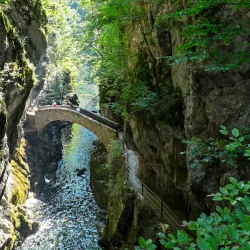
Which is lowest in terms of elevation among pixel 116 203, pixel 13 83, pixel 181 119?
pixel 116 203

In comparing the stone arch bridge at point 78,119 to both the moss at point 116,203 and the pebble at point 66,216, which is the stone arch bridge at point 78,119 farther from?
the pebble at point 66,216

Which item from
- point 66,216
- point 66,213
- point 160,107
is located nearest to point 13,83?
point 160,107

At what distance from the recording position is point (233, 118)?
5.82 metres

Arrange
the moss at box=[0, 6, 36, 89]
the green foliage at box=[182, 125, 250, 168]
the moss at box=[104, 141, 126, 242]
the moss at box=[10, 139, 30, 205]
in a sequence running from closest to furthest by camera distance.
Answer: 1. the green foliage at box=[182, 125, 250, 168]
2. the moss at box=[104, 141, 126, 242]
3. the moss at box=[0, 6, 36, 89]
4. the moss at box=[10, 139, 30, 205]

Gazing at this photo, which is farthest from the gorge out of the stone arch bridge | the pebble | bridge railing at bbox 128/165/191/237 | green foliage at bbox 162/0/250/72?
the pebble

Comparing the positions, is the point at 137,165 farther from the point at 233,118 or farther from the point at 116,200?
the point at 233,118

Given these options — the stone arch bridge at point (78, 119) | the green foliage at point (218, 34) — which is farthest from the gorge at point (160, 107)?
the stone arch bridge at point (78, 119)

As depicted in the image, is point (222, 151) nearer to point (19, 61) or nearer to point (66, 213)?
point (19, 61)

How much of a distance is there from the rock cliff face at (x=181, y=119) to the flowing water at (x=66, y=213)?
647 centimetres

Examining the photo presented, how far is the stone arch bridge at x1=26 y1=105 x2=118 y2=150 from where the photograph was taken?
19547 mm

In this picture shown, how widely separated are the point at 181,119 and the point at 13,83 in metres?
7.84

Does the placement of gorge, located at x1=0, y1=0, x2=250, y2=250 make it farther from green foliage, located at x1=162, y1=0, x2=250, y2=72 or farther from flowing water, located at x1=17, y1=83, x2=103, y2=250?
flowing water, located at x1=17, y1=83, x2=103, y2=250

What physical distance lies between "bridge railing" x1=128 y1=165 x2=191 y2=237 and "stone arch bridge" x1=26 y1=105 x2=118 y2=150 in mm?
7753

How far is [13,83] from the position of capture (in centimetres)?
1178
